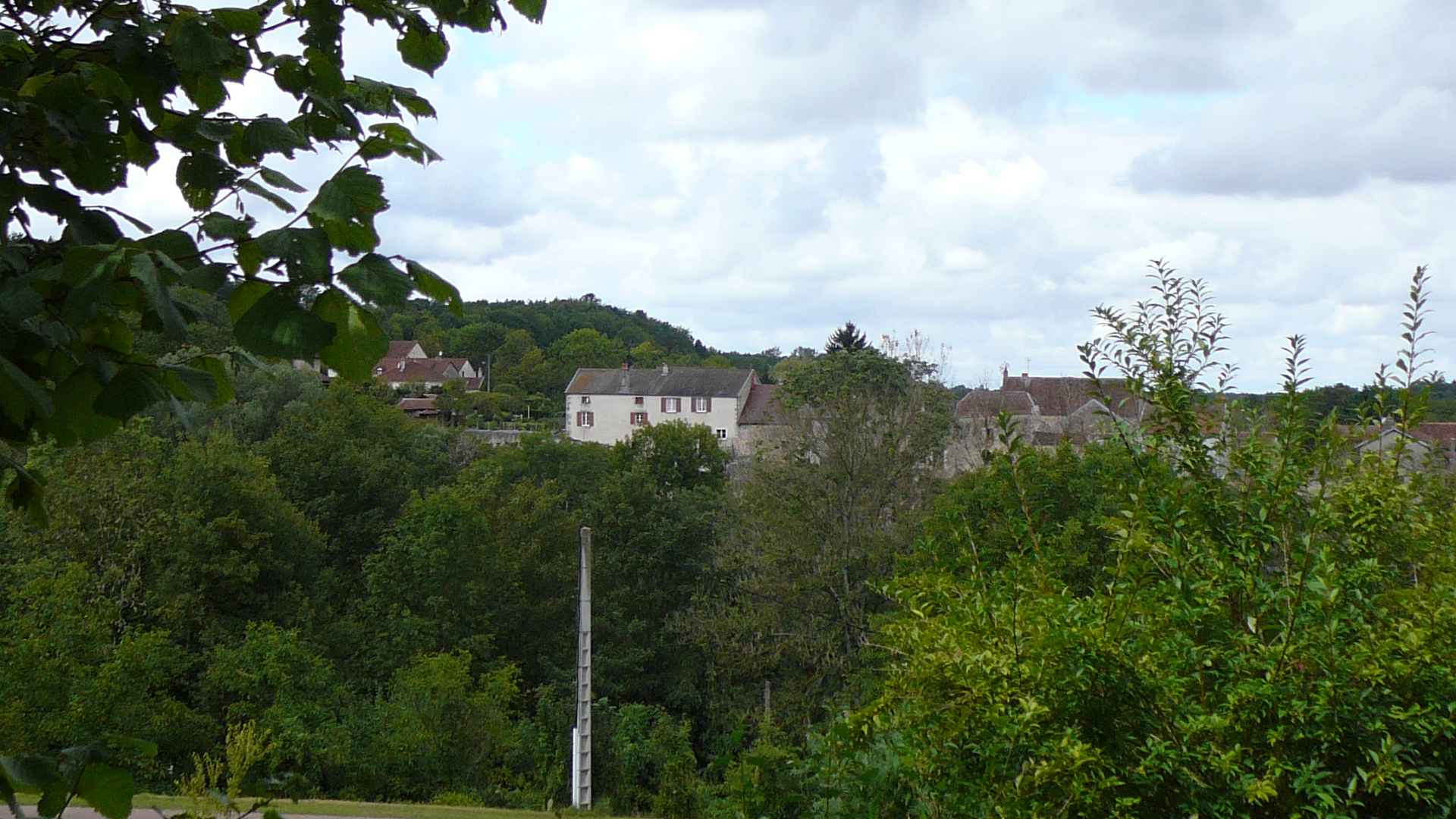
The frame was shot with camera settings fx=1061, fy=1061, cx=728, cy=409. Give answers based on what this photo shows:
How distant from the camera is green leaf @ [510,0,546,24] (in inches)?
78.2

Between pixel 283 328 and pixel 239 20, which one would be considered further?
pixel 239 20

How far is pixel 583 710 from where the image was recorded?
17719 mm

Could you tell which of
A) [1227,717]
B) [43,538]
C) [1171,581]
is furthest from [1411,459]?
[43,538]

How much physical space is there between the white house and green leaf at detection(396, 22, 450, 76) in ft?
194

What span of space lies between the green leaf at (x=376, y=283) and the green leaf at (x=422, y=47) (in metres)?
0.77

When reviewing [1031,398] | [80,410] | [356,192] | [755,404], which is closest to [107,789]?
[80,410]

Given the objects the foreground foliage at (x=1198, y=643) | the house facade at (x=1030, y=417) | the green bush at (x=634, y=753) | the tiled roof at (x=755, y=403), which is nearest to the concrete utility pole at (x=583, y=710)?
the green bush at (x=634, y=753)

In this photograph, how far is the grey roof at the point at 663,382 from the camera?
212 feet

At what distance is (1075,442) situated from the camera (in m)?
25.9

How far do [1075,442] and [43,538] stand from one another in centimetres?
2342

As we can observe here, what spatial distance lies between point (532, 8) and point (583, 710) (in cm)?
1687

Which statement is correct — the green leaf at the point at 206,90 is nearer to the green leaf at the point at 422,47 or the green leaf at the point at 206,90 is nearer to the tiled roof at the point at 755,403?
the green leaf at the point at 422,47

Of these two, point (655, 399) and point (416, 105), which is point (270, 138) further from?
point (655, 399)

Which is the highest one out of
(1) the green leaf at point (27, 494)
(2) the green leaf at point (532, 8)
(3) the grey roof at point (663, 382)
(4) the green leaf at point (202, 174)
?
(3) the grey roof at point (663, 382)
